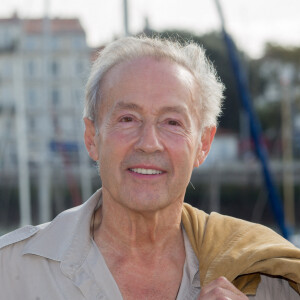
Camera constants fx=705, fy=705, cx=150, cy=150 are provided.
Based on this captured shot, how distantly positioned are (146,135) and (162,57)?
33 cm

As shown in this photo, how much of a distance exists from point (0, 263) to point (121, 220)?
47 cm

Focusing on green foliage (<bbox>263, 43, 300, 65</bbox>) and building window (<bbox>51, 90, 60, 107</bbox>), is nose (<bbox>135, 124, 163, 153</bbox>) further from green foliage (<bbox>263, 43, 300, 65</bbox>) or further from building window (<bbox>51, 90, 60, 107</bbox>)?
green foliage (<bbox>263, 43, 300, 65</bbox>)

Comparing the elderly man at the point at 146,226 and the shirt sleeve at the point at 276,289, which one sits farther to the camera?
the shirt sleeve at the point at 276,289

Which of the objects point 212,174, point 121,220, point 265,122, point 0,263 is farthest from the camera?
point 265,122

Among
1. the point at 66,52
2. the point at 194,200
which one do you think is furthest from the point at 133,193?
the point at 194,200

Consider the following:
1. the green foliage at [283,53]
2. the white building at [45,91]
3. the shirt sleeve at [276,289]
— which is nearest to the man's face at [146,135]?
the shirt sleeve at [276,289]

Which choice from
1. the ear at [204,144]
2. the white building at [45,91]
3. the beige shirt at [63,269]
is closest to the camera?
the beige shirt at [63,269]

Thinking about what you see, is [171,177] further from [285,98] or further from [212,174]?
[285,98]

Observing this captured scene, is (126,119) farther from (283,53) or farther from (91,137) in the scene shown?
(283,53)

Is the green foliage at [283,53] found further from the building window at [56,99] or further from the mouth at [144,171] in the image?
the mouth at [144,171]

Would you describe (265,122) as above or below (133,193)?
below

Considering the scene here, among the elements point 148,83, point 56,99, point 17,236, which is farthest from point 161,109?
point 56,99

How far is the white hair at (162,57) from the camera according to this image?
2.65 m

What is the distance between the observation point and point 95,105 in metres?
2.71
